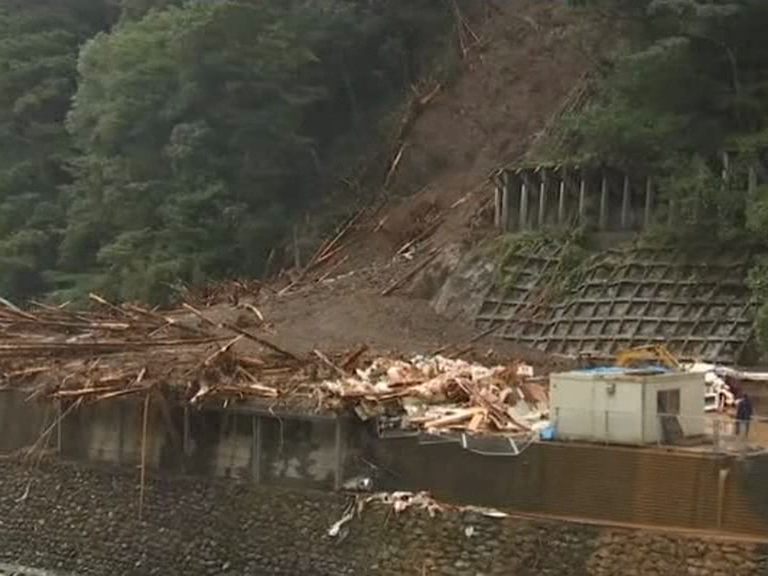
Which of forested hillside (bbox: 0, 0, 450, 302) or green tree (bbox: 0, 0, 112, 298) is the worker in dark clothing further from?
green tree (bbox: 0, 0, 112, 298)

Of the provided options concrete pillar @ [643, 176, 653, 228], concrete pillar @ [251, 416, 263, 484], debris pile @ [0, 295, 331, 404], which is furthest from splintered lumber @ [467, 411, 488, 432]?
concrete pillar @ [643, 176, 653, 228]

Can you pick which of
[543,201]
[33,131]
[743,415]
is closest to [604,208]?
[543,201]

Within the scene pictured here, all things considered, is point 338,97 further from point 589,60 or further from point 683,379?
point 683,379

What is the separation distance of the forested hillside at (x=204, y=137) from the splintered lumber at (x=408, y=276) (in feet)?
25.9

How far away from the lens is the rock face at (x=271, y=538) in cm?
1812

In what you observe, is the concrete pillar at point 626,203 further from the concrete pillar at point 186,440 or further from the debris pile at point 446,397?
the concrete pillar at point 186,440

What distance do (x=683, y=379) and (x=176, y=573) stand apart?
31.6ft

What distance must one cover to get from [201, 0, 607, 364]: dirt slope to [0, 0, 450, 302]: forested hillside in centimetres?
263

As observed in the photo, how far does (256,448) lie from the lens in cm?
2319

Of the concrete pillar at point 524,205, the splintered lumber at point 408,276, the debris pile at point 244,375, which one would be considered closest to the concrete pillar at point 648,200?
the concrete pillar at point 524,205

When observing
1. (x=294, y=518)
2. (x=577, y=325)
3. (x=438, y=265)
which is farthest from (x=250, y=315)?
(x=294, y=518)

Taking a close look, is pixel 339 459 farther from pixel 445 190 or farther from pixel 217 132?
pixel 217 132

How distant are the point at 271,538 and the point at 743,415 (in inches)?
314

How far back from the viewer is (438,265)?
34344 millimetres
